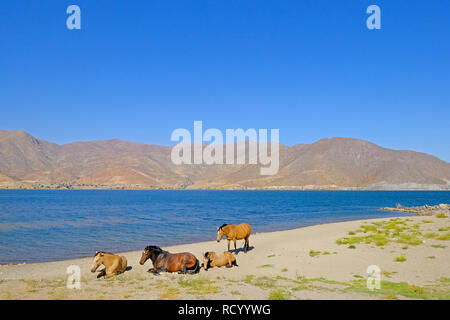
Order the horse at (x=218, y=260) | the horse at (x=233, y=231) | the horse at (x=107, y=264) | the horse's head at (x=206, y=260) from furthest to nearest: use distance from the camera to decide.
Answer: the horse at (x=233, y=231) < the horse at (x=218, y=260) < the horse's head at (x=206, y=260) < the horse at (x=107, y=264)

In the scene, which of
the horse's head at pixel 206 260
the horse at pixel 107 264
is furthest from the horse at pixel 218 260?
the horse at pixel 107 264

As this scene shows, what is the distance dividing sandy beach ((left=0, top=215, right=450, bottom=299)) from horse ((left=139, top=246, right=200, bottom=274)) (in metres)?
0.40

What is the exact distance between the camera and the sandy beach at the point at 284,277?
406 inches

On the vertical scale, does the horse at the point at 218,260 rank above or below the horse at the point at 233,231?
below

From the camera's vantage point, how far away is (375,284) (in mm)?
11625

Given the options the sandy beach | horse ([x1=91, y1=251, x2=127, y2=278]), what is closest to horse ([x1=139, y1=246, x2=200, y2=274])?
the sandy beach

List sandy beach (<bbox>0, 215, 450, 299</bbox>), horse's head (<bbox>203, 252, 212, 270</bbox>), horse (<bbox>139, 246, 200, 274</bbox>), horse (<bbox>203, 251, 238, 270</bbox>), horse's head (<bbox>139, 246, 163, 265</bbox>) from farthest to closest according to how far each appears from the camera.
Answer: horse (<bbox>203, 251, 238, 270</bbox>)
horse's head (<bbox>203, 252, 212, 270</bbox>)
horse's head (<bbox>139, 246, 163, 265</bbox>)
horse (<bbox>139, 246, 200, 274</bbox>)
sandy beach (<bbox>0, 215, 450, 299</bbox>)

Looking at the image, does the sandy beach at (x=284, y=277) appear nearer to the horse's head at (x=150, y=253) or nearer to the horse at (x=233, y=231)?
the horse's head at (x=150, y=253)

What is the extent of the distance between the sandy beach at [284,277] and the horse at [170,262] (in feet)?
1.31

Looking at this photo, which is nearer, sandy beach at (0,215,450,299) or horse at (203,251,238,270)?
sandy beach at (0,215,450,299)

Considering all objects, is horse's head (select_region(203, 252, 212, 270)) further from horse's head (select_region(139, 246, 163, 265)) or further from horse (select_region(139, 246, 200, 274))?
horse's head (select_region(139, 246, 163, 265))

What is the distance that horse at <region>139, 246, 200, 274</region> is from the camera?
14.4 metres

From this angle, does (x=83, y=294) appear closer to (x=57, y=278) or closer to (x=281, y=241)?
(x=57, y=278)
